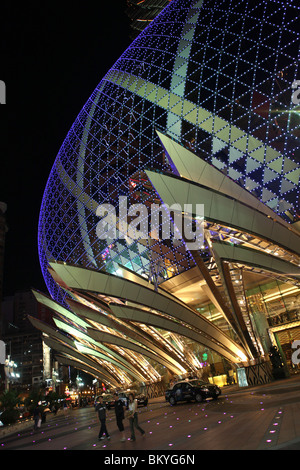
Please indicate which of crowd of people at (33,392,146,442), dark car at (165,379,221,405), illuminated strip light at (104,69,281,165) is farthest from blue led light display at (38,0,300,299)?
crowd of people at (33,392,146,442)

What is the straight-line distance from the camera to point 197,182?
17234 mm

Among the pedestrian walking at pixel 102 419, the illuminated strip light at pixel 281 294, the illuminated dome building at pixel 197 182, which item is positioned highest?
the illuminated dome building at pixel 197 182

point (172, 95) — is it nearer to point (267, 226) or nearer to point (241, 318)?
point (267, 226)

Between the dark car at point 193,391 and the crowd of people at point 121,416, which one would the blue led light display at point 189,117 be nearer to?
the dark car at point 193,391

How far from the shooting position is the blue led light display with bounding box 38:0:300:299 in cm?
1681

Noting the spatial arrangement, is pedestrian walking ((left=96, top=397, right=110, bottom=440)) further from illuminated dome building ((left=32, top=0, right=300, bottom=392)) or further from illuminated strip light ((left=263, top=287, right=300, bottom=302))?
illuminated strip light ((left=263, top=287, right=300, bottom=302))

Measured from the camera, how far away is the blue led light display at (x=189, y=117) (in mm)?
16812

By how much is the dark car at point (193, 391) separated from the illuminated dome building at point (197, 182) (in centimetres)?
508

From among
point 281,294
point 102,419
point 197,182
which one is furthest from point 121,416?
point 281,294

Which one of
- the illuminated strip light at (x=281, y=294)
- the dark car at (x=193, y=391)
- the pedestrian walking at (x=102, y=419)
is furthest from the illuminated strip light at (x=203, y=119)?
the pedestrian walking at (x=102, y=419)

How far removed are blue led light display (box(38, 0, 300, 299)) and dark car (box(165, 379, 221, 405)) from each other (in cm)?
737

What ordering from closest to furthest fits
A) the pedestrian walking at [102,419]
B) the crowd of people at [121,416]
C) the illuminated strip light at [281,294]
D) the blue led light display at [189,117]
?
the crowd of people at [121,416]
the pedestrian walking at [102,419]
the blue led light display at [189,117]
the illuminated strip light at [281,294]

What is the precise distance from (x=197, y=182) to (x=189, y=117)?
5406 mm
